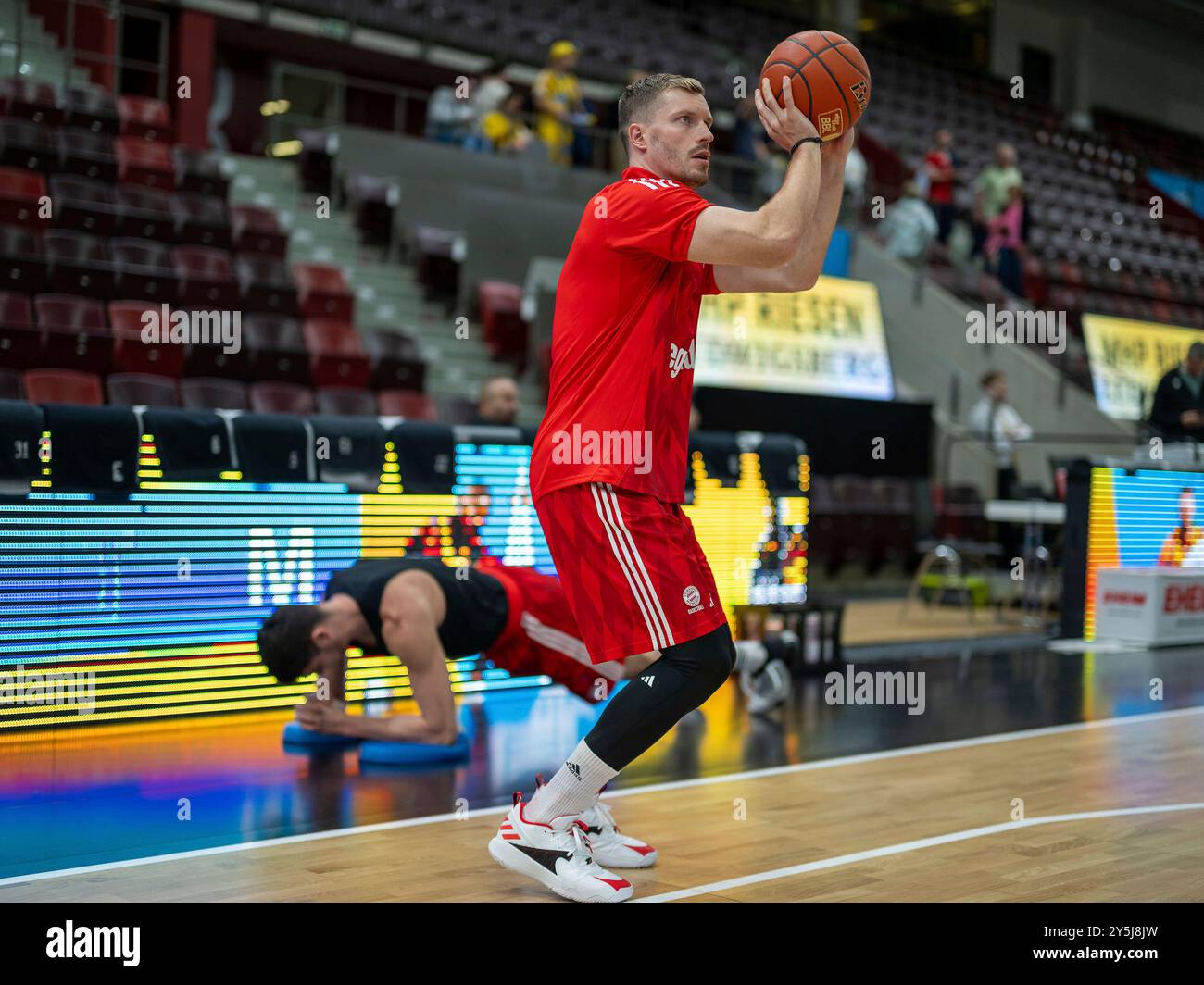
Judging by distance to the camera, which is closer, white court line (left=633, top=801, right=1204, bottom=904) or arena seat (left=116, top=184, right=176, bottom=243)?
white court line (left=633, top=801, right=1204, bottom=904)

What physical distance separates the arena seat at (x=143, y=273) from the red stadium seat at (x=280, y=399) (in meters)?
0.94

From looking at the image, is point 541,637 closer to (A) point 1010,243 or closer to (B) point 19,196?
(B) point 19,196

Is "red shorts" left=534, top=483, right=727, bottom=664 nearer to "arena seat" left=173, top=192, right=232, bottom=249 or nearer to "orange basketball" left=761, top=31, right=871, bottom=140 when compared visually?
"orange basketball" left=761, top=31, right=871, bottom=140

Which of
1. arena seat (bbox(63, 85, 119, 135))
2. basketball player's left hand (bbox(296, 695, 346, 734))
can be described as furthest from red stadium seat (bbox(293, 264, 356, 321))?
basketball player's left hand (bbox(296, 695, 346, 734))

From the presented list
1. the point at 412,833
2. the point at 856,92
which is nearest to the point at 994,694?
the point at 412,833

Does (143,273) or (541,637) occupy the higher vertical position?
(143,273)

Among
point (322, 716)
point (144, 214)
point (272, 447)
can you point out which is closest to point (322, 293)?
point (144, 214)

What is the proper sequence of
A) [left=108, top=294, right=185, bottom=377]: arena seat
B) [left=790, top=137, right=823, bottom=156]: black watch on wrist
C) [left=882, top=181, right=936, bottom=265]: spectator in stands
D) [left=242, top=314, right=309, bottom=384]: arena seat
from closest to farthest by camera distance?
[left=790, top=137, right=823, bottom=156]: black watch on wrist, [left=108, top=294, right=185, bottom=377]: arena seat, [left=242, top=314, right=309, bottom=384]: arena seat, [left=882, top=181, right=936, bottom=265]: spectator in stands

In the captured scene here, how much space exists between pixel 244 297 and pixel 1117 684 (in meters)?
6.27

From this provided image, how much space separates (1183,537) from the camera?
31.6 feet

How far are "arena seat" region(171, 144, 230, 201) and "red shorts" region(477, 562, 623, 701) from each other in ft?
22.2

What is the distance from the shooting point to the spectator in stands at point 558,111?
42.2 ft

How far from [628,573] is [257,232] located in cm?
838

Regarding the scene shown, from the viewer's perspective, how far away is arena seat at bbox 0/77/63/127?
1020cm
